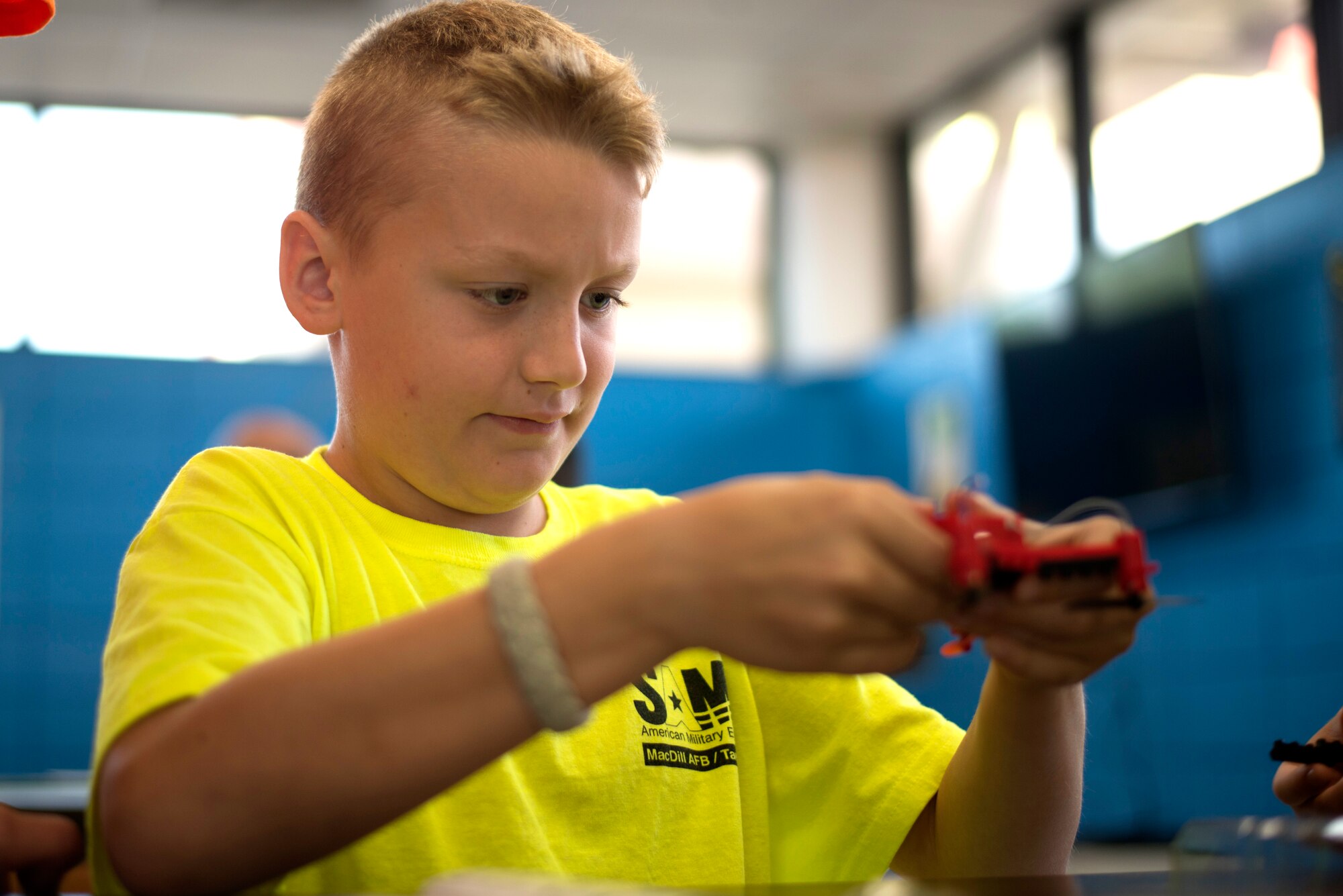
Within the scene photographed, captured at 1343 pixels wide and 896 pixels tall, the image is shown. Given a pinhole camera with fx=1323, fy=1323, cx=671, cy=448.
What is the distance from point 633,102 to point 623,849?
47cm

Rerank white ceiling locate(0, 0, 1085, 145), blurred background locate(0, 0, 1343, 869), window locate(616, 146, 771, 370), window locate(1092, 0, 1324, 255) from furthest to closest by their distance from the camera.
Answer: window locate(616, 146, 771, 370), white ceiling locate(0, 0, 1085, 145), window locate(1092, 0, 1324, 255), blurred background locate(0, 0, 1343, 869)

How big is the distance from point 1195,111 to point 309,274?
11.5ft

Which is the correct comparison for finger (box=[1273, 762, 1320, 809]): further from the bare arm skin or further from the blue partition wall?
the blue partition wall

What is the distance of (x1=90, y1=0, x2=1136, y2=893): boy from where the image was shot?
0.53 metres

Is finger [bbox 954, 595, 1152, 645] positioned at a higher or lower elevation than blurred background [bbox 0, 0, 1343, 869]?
lower

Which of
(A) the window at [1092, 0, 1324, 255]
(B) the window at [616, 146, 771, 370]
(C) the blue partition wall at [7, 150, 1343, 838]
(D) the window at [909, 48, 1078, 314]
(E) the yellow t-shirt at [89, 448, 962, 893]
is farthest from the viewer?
(B) the window at [616, 146, 771, 370]

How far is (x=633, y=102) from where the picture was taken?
0.85 m

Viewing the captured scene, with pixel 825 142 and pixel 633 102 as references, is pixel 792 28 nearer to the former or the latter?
pixel 825 142

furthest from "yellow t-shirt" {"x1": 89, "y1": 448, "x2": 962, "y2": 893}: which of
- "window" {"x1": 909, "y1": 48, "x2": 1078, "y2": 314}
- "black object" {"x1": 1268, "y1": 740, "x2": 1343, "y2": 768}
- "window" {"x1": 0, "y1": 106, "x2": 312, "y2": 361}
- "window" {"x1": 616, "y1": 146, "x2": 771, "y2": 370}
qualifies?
"window" {"x1": 616, "y1": 146, "x2": 771, "y2": 370}

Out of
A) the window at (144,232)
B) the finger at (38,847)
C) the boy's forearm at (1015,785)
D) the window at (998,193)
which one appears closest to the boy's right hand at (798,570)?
the boy's forearm at (1015,785)

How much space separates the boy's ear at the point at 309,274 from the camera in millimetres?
850

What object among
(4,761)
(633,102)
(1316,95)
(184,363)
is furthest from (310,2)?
(633,102)

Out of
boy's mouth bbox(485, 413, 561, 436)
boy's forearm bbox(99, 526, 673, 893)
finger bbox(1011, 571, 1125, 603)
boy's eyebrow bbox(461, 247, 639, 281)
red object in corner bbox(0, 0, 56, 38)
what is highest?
red object in corner bbox(0, 0, 56, 38)

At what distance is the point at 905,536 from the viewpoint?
51 centimetres
